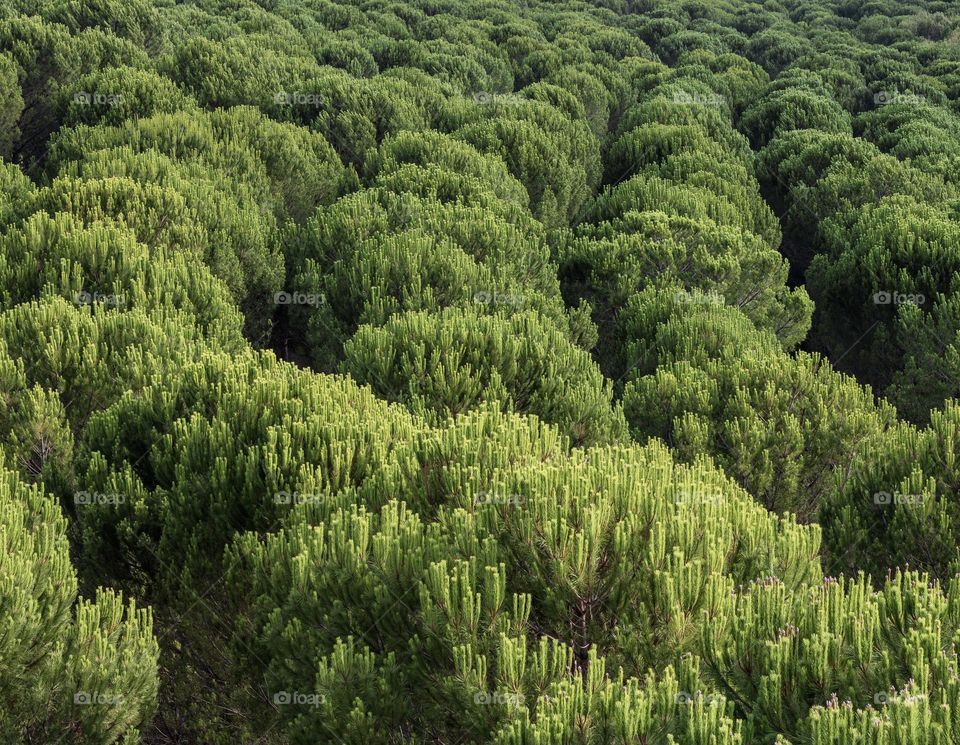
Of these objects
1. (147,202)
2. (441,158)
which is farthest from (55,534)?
(441,158)

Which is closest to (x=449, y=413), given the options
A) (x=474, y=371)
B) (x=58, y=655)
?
(x=474, y=371)

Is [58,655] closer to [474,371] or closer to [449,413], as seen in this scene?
[449,413]

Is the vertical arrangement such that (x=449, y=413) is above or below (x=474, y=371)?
above

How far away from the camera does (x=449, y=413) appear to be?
8.66 m

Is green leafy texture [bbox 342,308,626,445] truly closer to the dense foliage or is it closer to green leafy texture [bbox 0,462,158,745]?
the dense foliage

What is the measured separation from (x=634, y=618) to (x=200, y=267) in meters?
9.87

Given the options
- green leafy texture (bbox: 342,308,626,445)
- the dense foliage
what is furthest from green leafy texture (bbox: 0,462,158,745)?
green leafy texture (bbox: 342,308,626,445)

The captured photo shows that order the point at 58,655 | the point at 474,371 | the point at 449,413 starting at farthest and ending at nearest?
the point at 474,371 < the point at 449,413 < the point at 58,655

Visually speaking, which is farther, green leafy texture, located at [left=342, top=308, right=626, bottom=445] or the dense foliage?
green leafy texture, located at [left=342, top=308, right=626, bottom=445]

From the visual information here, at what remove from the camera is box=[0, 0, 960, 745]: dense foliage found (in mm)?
5008

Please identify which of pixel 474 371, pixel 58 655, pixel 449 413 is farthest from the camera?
pixel 474 371

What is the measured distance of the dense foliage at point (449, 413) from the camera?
501 cm

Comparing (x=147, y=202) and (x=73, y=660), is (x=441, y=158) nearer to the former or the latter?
(x=147, y=202)

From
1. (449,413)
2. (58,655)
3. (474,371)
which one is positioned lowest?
(474,371)
